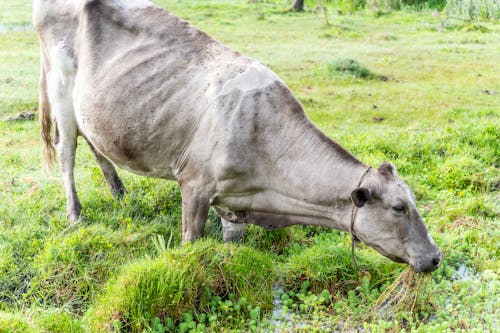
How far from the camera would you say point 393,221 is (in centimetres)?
431

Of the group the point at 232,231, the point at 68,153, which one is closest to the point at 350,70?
the point at 68,153

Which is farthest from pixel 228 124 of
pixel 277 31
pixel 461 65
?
pixel 277 31

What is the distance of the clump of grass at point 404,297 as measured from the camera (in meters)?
4.49

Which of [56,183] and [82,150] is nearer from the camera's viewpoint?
[56,183]

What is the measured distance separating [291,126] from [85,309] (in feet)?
7.44

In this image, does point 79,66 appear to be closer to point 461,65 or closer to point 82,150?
point 82,150

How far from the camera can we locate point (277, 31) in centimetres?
2133

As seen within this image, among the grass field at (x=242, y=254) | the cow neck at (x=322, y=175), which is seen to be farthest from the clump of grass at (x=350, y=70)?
the cow neck at (x=322, y=175)

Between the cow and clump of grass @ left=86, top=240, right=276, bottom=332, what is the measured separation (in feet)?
1.27

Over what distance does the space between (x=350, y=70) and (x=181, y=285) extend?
10.4 m

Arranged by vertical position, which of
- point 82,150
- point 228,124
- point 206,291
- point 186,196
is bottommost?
point 82,150

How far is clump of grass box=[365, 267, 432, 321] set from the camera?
4488 mm

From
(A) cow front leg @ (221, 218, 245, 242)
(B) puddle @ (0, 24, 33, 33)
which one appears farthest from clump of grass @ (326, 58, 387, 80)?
(B) puddle @ (0, 24, 33, 33)

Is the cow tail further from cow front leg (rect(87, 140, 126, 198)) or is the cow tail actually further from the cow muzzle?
the cow muzzle
